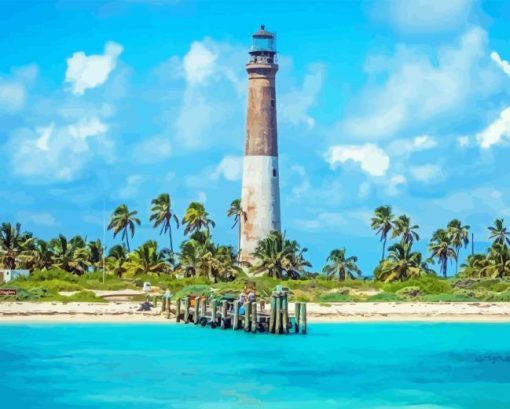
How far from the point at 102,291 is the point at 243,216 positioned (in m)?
12.3

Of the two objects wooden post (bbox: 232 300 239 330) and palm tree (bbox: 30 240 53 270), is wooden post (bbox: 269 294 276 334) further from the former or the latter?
palm tree (bbox: 30 240 53 270)

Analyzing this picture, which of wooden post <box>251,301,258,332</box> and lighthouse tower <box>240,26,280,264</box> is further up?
lighthouse tower <box>240,26,280,264</box>

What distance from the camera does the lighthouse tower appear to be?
65.2 meters

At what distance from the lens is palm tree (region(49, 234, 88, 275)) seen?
68688 mm

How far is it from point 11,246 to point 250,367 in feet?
131

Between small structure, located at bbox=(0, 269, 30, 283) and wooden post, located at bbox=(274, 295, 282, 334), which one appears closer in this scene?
wooden post, located at bbox=(274, 295, 282, 334)

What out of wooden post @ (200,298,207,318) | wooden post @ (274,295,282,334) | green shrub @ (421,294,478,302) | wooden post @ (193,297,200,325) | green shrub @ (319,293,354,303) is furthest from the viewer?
green shrub @ (421,294,478,302)

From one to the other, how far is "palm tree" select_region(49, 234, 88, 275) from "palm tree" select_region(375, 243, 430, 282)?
20.8m

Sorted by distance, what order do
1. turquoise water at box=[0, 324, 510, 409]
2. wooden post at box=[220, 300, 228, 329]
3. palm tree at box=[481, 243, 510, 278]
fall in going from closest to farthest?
turquoise water at box=[0, 324, 510, 409] → wooden post at box=[220, 300, 228, 329] → palm tree at box=[481, 243, 510, 278]

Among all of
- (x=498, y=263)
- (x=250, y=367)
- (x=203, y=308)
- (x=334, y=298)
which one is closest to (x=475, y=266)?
(x=498, y=263)

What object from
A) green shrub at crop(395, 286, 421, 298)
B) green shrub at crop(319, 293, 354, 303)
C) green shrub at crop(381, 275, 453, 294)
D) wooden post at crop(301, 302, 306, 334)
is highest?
green shrub at crop(381, 275, 453, 294)

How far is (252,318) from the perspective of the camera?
148 feet

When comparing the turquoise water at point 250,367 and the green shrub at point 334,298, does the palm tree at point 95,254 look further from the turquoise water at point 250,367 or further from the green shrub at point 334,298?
the turquoise water at point 250,367

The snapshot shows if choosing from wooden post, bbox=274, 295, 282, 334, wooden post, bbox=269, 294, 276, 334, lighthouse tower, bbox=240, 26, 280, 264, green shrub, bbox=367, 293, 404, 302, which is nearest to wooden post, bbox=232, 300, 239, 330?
wooden post, bbox=269, 294, 276, 334
